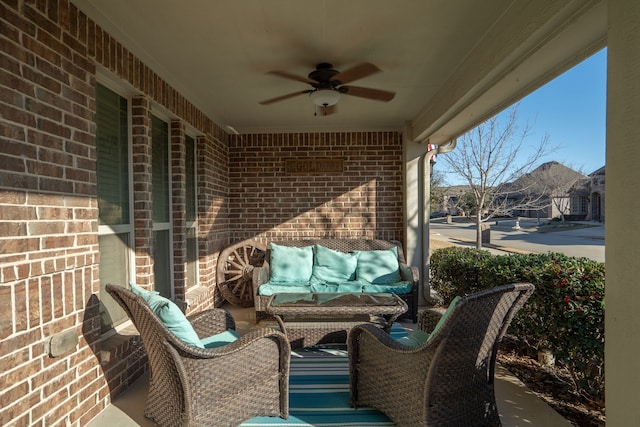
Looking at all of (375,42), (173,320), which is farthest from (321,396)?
(375,42)

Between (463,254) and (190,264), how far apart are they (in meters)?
3.39

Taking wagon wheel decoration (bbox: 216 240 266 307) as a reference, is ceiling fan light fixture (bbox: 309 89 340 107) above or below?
above

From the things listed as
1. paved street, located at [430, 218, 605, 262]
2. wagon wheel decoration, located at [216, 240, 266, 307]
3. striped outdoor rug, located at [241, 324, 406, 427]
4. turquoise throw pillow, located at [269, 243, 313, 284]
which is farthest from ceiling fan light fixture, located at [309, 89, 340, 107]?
paved street, located at [430, 218, 605, 262]

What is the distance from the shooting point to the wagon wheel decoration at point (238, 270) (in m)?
5.02

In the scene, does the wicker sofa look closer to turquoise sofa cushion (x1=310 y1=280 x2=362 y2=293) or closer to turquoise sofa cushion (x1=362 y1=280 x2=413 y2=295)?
turquoise sofa cushion (x1=362 y1=280 x2=413 y2=295)

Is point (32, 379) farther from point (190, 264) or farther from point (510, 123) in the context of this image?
point (510, 123)

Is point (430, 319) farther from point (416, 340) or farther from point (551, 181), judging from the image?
point (551, 181)

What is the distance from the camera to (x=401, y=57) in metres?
3.02

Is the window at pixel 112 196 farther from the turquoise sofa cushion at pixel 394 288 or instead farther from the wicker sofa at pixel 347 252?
the turquoise sofa cushion at pixel 394 288

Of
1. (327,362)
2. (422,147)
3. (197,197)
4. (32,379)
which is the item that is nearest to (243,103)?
(197,197)

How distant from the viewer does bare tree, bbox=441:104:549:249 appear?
646cm

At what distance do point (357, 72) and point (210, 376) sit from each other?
2449 millimetres

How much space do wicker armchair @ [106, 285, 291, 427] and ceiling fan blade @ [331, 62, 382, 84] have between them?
2064 millimetres

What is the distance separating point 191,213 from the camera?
4.45 metres
